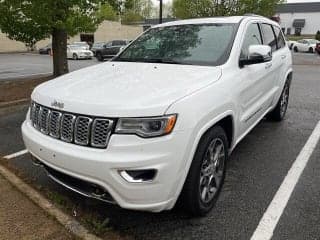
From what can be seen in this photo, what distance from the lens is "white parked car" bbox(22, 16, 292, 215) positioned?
9.24 feet

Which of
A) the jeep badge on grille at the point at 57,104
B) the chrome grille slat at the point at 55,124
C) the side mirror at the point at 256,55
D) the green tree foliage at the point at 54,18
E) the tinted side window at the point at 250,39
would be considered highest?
the green tree foliage at the point at 54,18

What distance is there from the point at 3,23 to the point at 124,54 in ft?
21.9

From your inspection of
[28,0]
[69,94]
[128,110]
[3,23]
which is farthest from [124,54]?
[3,23]

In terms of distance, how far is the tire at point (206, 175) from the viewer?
10.3 feet

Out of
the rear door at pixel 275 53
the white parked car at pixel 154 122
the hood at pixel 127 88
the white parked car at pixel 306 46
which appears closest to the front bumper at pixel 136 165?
the white parked car at pixel 154 122

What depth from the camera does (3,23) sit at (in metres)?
10.2

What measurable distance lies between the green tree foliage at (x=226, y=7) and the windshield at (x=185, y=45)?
67.5 feet

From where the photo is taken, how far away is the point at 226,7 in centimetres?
2470

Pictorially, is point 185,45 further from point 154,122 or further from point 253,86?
point 154,122

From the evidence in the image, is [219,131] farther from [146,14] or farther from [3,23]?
[146,14]

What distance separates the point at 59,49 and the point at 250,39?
24.3 feet

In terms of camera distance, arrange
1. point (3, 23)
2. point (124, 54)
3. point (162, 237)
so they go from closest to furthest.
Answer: point (162, 237), point (124, 54), point (3, 23)

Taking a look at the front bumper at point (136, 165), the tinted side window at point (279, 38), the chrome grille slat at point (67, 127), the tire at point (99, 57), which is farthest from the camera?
the tire at point (99, 57)

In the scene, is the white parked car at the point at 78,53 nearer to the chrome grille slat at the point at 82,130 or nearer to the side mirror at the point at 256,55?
the side mirror at the point at 256,55
